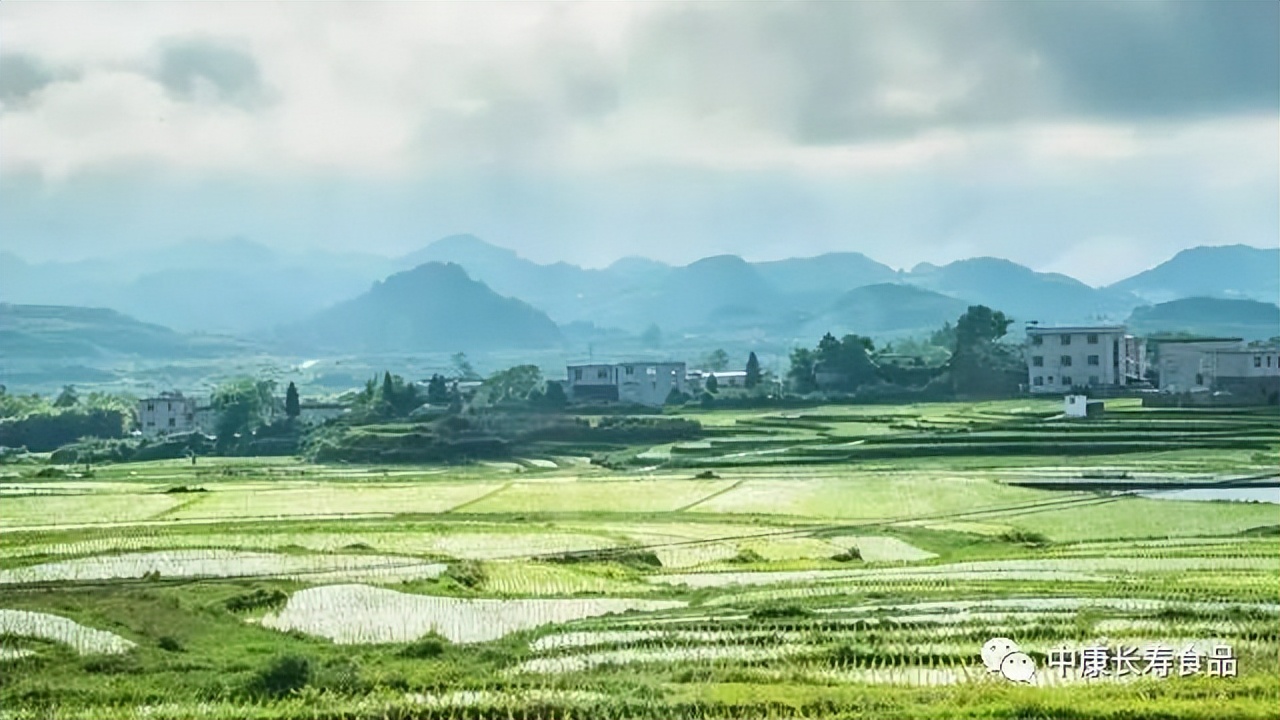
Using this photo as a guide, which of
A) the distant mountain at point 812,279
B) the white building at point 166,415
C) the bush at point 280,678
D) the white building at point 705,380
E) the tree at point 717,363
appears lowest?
the bush at point 280,678

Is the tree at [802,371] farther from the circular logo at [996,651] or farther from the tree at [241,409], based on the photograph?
the circular logo at [996,651]

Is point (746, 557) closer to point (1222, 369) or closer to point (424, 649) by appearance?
point (424, 649)

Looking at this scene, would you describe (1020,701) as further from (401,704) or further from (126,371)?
(126,371)

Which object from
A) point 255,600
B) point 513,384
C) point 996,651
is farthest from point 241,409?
point 996,651

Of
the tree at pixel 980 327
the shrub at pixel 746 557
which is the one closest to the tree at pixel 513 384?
the tree at pixel 980 327

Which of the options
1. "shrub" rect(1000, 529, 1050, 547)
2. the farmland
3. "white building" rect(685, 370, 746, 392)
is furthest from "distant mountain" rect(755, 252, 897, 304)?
"shrub" rect(1000, 529, 1050, 547)
